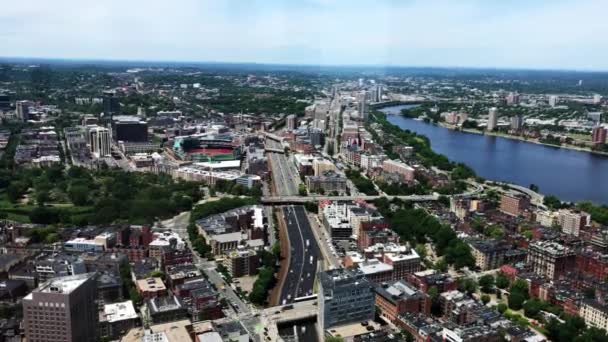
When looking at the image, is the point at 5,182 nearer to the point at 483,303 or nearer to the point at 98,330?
the point at 98,330

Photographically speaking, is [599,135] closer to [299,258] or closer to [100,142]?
[299,258]

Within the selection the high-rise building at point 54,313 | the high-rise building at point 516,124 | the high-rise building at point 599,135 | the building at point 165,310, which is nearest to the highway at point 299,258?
the building at point 165,310

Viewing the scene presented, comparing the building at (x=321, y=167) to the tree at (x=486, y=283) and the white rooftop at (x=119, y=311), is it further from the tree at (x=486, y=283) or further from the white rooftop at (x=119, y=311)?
the white rooftop at (x=119, y=311)

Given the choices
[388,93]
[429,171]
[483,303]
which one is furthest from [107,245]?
[388,93]

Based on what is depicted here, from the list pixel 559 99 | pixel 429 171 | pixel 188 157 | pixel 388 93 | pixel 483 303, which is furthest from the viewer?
pixel 388 93

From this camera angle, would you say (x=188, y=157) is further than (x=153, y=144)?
No

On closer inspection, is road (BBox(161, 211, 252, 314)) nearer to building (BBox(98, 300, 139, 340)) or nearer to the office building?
building (BBox(98, 300, 139, 340))

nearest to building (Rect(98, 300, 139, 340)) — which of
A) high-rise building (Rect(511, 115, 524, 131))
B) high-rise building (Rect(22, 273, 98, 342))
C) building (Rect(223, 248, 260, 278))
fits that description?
high-rise building (Rect(22, 273, 98, 342))
